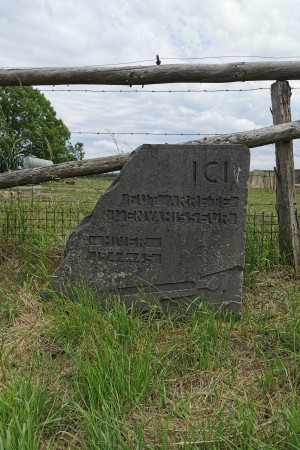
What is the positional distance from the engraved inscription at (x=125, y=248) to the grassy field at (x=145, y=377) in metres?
0.35

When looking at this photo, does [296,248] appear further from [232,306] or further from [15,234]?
[15,234]

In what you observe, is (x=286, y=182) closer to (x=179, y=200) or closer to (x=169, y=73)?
(x=179, y=200)

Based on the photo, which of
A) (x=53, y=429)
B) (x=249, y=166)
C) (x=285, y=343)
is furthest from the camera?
(x=249, y=166)

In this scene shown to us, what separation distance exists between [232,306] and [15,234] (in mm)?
2225

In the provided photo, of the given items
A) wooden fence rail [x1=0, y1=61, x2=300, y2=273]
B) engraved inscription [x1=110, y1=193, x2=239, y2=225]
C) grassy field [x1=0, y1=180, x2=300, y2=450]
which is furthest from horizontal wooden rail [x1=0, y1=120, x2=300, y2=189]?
grassy field [x1=0, y1=180, x2=300, y2=450]

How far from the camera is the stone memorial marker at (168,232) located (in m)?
3.15

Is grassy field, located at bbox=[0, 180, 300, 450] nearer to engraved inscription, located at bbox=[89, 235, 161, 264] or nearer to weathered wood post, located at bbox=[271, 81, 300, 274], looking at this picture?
engraved inscription, located at bbox=[89, 235, 161, 264]

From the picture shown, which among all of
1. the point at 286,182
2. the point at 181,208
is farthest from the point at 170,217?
the point at 286,182

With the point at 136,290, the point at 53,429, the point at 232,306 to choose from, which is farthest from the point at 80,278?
the point at 53,429

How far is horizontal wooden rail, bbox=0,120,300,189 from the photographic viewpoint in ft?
12.2

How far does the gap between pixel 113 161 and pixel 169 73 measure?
1013 millimetres

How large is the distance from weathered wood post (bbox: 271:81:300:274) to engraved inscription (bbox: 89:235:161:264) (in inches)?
55.7

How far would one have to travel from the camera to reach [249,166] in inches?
125

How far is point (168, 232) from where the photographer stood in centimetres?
321
